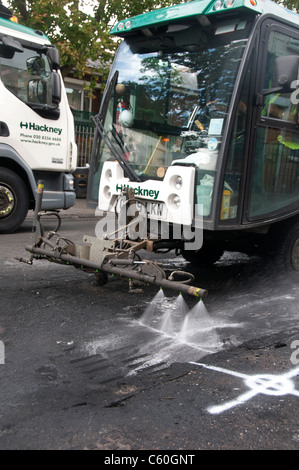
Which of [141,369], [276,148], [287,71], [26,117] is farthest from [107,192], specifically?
[26,117]

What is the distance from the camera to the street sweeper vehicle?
4762mm

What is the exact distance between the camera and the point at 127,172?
5.34 meters

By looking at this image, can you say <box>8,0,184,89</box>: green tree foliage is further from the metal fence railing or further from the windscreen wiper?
the windscreen wiper

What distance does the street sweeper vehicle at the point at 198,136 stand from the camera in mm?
4762

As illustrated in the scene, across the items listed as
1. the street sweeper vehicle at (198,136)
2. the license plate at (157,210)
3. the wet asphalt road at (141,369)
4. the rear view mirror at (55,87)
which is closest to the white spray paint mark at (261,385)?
the wet asphalt road at (141,369)

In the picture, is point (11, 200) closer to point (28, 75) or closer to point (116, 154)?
point (28, 75)

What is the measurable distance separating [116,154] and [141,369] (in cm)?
268

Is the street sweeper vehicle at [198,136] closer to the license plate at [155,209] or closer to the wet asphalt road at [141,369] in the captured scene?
the license plate at [155,209]

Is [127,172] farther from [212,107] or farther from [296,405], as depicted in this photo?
[296,405]

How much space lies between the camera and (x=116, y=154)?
548 cm

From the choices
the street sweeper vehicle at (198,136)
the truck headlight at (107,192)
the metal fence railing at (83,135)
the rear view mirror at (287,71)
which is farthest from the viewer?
the metal fence railing at (83,135)

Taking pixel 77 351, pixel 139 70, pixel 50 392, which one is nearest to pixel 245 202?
pixel 139 70

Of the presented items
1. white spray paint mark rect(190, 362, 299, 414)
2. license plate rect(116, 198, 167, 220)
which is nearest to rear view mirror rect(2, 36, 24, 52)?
license plate rect(116, 198, 167, 220)

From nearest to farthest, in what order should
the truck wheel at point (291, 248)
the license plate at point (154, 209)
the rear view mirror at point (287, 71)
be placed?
the rear view mirror at point (287, 71), the license plate at point (154, 209), the truck wheel at point (291, 248)
